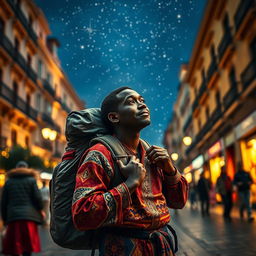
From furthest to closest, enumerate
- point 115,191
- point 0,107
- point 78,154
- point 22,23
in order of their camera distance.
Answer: point 22,23 → point 0,107 → point 78,154 → point 115,191

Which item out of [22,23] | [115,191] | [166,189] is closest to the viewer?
[115,191]

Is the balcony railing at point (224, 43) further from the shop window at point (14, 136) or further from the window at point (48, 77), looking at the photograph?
the window at point (48, 77)

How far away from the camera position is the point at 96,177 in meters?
1.51

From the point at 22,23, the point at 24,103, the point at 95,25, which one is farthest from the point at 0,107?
the point at 95,25

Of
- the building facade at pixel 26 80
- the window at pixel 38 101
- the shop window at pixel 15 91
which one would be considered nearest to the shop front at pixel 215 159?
the building facade at pixel 26 80

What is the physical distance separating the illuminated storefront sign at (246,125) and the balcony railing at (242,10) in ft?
14.5

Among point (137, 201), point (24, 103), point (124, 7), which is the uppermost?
point (24, 103)

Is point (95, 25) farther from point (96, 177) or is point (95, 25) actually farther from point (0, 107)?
point (0, 107)

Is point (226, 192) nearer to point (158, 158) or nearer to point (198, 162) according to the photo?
point (158, 158)

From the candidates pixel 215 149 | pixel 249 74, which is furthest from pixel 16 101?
pixel 249 74

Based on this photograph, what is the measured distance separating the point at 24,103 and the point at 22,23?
546cm

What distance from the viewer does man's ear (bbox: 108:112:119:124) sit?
1788 mm

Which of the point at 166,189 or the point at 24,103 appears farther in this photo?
the point at 24,103

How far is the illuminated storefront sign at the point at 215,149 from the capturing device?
20344mm
